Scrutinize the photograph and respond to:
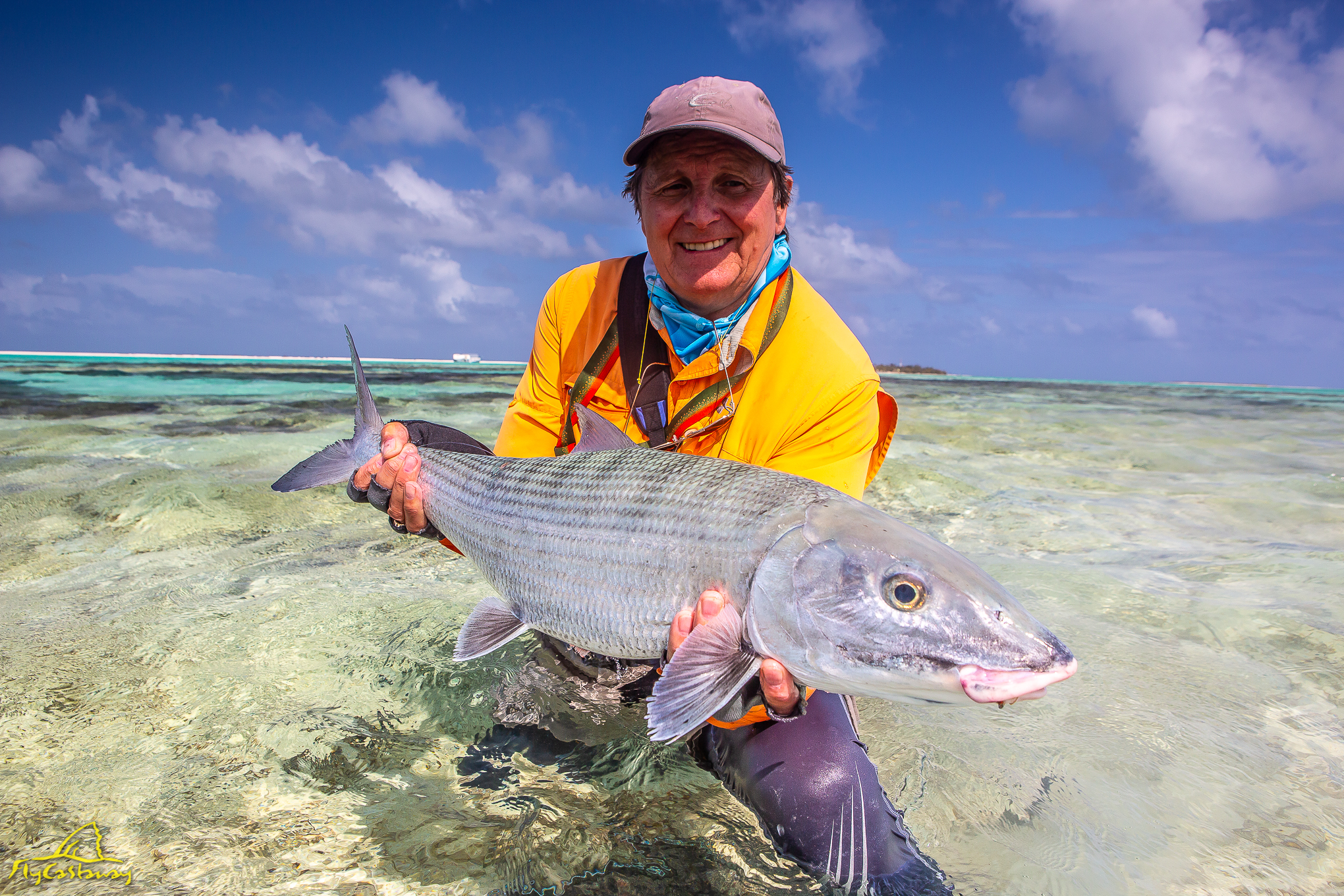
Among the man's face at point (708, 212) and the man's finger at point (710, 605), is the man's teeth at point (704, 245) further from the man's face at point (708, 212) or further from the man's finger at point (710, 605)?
the man's finger at point (710, 605)

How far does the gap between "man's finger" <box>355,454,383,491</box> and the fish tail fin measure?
36 millimetres

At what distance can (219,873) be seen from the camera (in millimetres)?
2166

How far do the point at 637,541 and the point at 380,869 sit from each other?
1.32 metres

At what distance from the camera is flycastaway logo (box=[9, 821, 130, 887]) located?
2.12 meters

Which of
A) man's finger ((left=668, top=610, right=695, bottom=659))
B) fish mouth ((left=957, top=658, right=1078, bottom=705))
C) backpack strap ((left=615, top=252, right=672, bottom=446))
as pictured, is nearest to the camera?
fish mouth ((left=957, top=658, right=1078, bottom=705))

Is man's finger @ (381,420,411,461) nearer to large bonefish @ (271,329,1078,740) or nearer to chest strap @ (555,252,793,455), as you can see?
large bonefish @ (271,329,1078,740)

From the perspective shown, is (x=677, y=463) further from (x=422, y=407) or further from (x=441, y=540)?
(x=422, y=407)

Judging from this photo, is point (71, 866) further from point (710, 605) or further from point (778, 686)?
point (778, 686)

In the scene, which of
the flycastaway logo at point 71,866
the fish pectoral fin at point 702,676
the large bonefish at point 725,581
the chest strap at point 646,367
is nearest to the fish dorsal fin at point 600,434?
the large bonefish at point 725,581

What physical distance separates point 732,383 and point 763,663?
4.57 feet

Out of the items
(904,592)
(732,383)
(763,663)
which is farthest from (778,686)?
(732,383)

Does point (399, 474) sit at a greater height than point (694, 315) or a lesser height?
lesser

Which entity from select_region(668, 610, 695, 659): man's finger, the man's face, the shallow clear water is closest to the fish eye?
select_region(668, 610, 695, 659): man's finger

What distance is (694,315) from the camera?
10.3 feet
